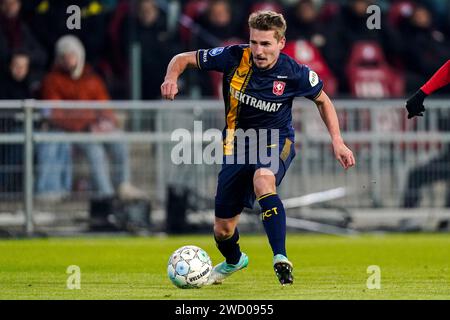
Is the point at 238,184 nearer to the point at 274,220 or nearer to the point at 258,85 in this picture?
the point at 274,220

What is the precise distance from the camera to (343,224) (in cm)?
1723

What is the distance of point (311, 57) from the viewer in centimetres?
1934

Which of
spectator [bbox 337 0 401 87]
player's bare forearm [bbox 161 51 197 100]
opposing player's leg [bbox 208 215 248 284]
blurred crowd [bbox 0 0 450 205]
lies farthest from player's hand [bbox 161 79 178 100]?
spectator [bbox 337 0 401 87]

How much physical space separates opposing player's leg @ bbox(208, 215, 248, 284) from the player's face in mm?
1310

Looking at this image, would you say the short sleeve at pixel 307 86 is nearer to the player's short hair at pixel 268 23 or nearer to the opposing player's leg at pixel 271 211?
the player's short hair at pixel 268 23

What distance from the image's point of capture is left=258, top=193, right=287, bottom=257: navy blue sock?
976cm

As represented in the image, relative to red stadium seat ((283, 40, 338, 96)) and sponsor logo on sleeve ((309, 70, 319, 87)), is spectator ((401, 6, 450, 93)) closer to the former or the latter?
red stadium seat ((283, 40, 338, 96))

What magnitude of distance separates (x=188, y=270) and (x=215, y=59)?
5.78 feet

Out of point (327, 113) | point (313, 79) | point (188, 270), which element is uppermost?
point (313, 79)

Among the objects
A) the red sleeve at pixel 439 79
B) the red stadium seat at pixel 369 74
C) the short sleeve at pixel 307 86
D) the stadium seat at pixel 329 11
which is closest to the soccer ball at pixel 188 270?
the short sleeve at pixel 307 86

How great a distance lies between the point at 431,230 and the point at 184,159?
3464 millimetres

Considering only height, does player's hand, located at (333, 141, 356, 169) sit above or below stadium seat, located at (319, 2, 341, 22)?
below
